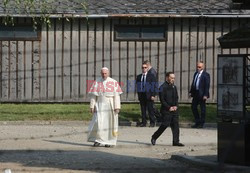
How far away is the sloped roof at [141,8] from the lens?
26.9 m

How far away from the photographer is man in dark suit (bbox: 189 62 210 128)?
22688mm

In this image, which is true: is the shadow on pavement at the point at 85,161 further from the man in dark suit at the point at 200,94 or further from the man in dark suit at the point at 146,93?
the man in dark suit at the point at 200,94

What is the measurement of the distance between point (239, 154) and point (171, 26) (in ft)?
45.9

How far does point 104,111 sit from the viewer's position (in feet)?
61.6

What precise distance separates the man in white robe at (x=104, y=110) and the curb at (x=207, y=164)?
2.88m

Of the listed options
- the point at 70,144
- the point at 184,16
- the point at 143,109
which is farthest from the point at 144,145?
the point at 184,16

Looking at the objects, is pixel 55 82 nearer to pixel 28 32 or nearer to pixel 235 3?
pixel 28 32

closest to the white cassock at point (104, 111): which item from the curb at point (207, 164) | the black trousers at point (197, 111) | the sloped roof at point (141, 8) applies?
the curb at point (207, 164)

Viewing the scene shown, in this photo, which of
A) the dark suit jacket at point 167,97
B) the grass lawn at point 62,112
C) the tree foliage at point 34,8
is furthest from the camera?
the grass lawn at point 62,112

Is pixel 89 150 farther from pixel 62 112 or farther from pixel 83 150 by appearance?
pixel 62 112

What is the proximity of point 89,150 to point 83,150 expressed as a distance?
0.45 ft

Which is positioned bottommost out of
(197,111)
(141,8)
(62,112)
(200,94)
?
(62,112)

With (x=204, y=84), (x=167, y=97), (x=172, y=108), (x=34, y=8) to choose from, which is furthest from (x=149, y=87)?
(x=34, y=8)

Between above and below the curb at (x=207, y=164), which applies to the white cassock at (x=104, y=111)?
above
